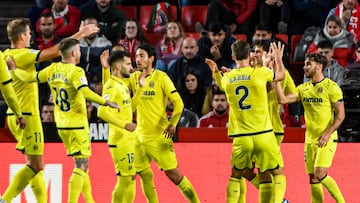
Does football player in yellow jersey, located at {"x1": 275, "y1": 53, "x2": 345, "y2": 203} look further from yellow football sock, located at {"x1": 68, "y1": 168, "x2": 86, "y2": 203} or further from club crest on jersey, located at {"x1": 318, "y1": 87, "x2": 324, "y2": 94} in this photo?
yellow football sock, located at {"x1": 68, "y1": 168, "x2": 86, "y2": 203}

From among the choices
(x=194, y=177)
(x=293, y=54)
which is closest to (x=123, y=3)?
(x=293, y=54)

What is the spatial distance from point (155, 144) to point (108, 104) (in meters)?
1.00

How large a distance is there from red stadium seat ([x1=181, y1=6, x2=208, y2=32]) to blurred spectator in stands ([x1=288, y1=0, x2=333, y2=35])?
1.37 meters

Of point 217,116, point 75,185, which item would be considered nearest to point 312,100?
point 217,116

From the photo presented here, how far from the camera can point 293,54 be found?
18625 millimetres

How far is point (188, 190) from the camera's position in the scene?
1492 cm

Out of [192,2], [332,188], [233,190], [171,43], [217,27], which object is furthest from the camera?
[192,2]

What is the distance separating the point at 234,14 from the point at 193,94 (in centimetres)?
224

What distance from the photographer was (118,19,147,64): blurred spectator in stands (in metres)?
18.4

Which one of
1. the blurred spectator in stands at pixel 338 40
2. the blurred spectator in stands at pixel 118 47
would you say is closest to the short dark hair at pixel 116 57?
the blurred spectator in stands at pixel 118 47

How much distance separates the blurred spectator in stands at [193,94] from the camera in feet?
57.2

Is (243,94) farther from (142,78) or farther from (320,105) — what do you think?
(142,78)

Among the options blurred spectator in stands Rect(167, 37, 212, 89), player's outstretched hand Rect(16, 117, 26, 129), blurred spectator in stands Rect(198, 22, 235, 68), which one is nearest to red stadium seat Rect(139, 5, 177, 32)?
blurred spectator in stands Rect(198, 22, 235, 68)

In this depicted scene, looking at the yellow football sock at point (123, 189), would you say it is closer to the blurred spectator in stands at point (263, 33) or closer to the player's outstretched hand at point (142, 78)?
the player's outstretched hand at point (142, 78)
